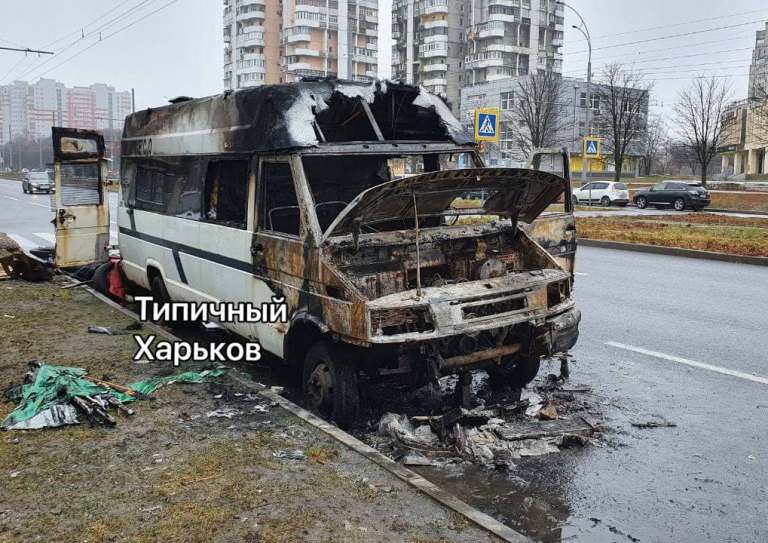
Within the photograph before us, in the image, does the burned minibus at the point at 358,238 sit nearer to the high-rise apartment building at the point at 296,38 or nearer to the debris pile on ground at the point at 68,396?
the debris pile on ground at the point at 68,396

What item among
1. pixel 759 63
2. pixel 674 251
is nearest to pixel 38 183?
pixel 674 251

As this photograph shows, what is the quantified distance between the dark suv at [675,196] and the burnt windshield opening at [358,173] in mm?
30749

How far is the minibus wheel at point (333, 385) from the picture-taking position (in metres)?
5.44

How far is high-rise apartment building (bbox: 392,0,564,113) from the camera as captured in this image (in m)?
95.8

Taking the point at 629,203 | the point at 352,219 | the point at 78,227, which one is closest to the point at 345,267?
the point at 352,219

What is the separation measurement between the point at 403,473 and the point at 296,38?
99.9m

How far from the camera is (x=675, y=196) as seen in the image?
3575cm

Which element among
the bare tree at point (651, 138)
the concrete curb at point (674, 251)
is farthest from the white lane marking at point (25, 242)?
the bare tree at point (651, 138)

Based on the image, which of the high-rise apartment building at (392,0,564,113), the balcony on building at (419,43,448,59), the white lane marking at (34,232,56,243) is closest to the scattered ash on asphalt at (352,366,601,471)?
the white lane marking at (34,232,56,243)

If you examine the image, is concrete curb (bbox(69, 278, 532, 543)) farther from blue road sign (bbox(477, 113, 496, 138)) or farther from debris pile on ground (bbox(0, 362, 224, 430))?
blue road sign (bbox(477, 113, 496, 138))

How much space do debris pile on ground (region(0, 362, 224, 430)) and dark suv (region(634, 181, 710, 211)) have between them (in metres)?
33.0

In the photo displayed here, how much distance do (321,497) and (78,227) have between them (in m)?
8.71

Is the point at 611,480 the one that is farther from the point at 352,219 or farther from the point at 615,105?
the point at 615,105

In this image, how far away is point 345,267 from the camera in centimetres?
570
